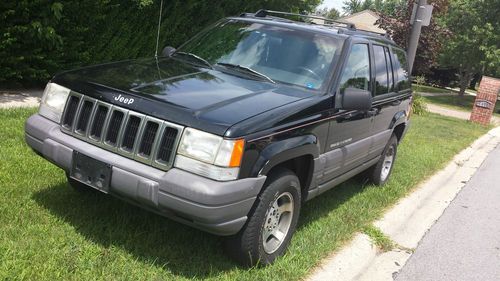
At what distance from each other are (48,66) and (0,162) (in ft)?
12.7

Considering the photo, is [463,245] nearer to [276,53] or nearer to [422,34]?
[276,53]

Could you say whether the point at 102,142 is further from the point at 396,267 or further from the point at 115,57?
the point at 115,57

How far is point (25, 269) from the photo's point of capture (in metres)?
3.14

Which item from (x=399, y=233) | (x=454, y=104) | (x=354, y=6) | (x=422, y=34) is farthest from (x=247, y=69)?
(x=354, y=6)

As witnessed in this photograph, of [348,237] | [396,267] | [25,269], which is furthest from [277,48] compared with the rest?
[25,269]

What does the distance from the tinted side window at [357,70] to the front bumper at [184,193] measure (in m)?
1.62

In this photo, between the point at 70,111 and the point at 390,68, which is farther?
the point at 390,68

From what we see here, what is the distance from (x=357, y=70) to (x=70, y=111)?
8.59ft

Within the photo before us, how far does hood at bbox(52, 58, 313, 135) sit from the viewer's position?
332cm

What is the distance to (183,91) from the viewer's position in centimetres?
369

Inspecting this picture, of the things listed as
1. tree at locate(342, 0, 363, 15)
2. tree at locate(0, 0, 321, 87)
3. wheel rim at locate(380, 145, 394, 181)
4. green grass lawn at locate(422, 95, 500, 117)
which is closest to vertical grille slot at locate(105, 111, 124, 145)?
wheel rim at locate(380, 145, 394, 181)

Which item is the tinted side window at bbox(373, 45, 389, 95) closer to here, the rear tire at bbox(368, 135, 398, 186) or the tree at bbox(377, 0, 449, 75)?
the rear tire at bbox(368, 135, 398, 186)

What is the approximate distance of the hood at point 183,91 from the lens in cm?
332

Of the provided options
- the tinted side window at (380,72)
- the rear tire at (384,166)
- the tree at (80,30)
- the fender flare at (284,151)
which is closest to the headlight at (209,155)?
the fender flare at (284,151)
